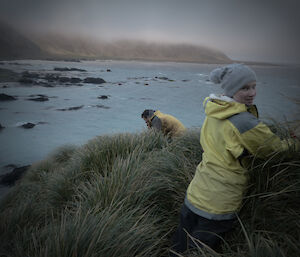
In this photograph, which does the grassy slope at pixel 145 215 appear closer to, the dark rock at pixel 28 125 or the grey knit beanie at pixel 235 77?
the grey knit beanie at pixel 235 77

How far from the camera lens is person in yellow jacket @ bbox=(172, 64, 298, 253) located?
146 centimetres

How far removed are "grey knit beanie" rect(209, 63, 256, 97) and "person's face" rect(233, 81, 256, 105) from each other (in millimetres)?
26

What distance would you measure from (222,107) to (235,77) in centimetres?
20

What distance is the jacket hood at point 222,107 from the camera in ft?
4.89

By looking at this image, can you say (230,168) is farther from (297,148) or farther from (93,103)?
(93,103)

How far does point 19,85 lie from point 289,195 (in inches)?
1382

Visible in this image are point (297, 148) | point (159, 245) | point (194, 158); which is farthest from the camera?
point (194, 158)

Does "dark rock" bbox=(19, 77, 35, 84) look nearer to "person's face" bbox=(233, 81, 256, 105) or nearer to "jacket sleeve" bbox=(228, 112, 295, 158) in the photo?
"person's face" bbox=(233, 81, 256, 105)

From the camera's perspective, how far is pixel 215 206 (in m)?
1.60

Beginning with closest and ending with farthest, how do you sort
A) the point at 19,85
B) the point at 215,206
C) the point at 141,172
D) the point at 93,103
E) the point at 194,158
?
the point at 215,206 < the point at 141,172 < the point at 194,158 < the point at 93,103 < the point at 19,85

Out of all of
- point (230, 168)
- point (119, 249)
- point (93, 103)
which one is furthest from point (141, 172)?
point (93, 103)

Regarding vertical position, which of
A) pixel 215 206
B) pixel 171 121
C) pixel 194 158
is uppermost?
pixel 215 206

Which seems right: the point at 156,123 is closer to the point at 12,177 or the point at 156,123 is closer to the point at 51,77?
the point at 12,177

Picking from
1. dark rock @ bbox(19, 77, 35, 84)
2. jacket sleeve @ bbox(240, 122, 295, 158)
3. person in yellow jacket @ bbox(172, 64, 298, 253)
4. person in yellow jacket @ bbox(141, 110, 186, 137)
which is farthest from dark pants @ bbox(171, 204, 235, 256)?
dark rock @ bbox(19, 77, 35, 84)
